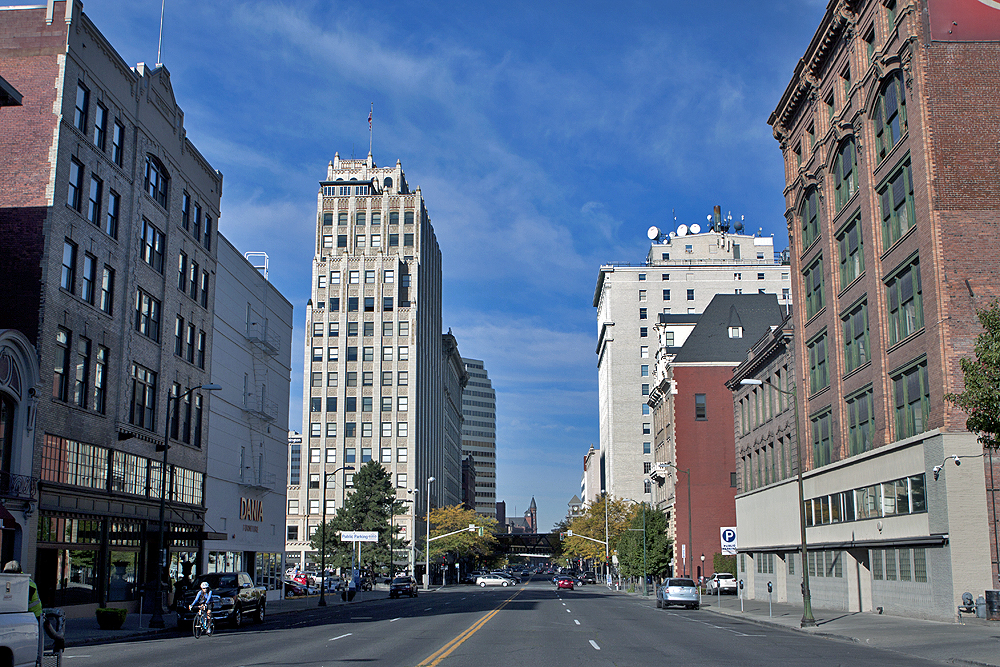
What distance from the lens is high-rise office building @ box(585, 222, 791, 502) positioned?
137 metres

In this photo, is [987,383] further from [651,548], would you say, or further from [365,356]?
[365,356]

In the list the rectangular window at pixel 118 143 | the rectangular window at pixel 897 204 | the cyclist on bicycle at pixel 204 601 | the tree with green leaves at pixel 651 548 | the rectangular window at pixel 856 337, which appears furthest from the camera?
the tree with green leaves at pixel 651 548

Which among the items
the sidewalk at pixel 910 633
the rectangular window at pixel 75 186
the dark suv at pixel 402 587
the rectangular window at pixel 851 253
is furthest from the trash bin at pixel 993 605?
the dark suv at pixel 402 587

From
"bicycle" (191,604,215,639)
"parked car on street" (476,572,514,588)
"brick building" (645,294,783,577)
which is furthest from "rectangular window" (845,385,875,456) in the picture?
"parked car on street" (476,572,514,588)

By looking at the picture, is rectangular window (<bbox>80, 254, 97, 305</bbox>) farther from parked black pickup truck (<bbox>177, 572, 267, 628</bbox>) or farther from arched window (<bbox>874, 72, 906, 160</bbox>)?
arched window (<bbox>874, 72, 906, 160</bbox>)

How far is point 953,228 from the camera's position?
3192 centimetres

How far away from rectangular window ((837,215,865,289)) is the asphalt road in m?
16.2

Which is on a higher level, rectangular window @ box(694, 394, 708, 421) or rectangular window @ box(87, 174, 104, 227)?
rectangular window @ box(87, 174, 104, 227)

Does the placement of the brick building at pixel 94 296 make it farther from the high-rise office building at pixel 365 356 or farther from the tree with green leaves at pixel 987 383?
the high-rise office building at pixel 365 356

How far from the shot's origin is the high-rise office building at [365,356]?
367ft

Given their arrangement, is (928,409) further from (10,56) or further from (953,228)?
(10,56)

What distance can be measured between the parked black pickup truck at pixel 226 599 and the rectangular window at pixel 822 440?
26.9 meters

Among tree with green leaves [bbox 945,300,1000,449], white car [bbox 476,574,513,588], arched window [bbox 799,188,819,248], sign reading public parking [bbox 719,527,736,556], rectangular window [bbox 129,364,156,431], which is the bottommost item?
white car [bbox 476,574,513,588]

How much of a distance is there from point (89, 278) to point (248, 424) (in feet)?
75.9
